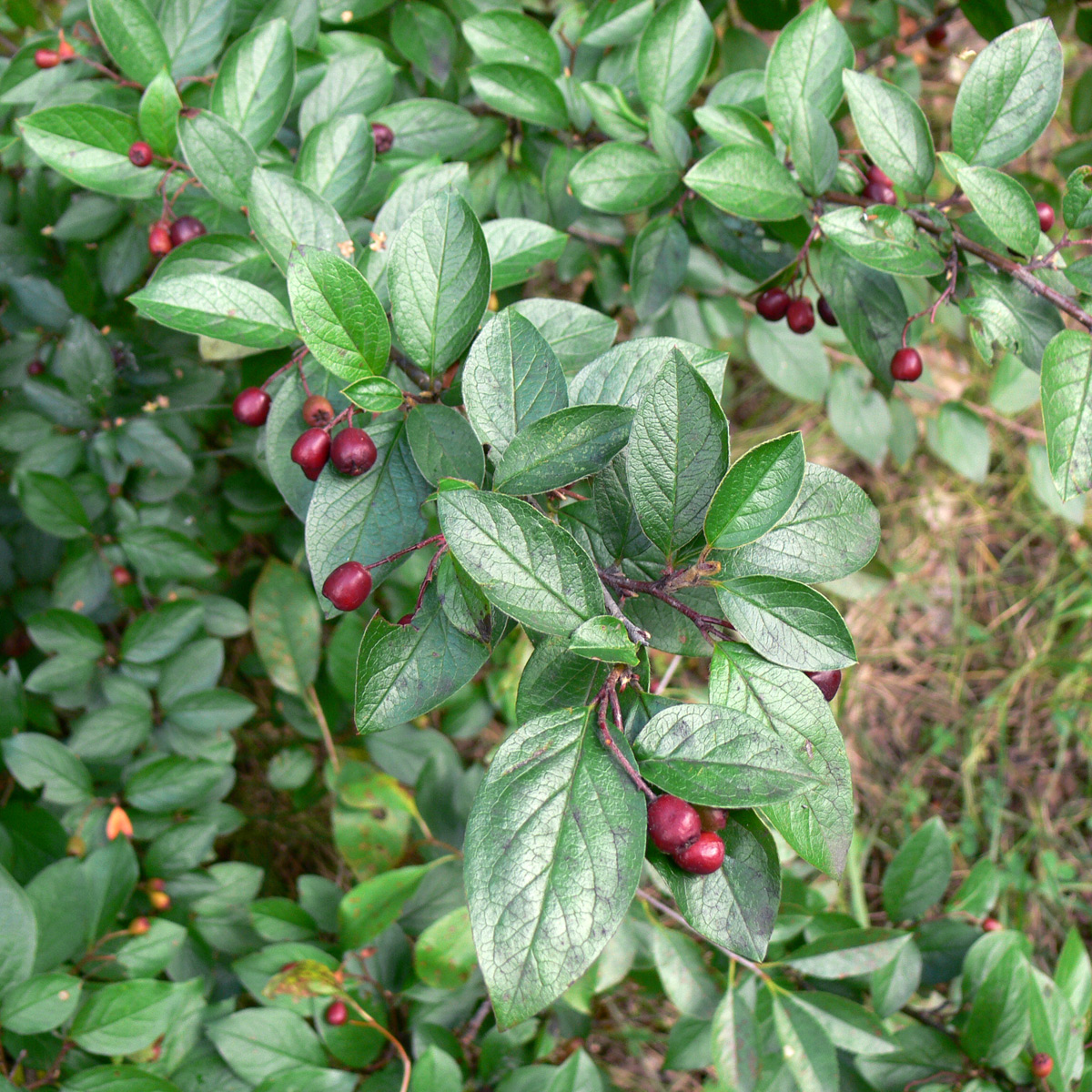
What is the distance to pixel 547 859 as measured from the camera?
62 cm

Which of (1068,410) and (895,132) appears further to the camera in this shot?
(895,132)

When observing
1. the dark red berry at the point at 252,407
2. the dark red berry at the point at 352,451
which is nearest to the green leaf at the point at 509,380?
the dark red berry at the point at 352,451

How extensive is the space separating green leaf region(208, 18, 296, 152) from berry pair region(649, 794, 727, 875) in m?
0.94

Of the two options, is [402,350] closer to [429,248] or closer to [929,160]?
[429,248]

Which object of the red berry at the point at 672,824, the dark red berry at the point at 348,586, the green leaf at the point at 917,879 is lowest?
the green leaf at the point at 917,879

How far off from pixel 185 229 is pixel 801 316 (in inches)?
32.5

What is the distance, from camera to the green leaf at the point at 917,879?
1.34 metres

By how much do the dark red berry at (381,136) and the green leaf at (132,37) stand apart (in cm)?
27

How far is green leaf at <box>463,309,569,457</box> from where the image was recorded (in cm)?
75

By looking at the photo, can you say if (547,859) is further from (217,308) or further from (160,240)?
(160,240)

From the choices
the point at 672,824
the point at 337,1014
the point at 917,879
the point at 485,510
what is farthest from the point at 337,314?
the point at 917,879

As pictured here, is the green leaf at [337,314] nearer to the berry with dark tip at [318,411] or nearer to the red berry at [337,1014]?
the berry with dark tip at [318,411]

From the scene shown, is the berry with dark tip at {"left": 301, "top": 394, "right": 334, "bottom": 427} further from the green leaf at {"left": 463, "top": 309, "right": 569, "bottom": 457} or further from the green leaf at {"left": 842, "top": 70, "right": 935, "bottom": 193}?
the green leaf at {"left": 842, "top": 70, "right": 935, "bottom": 193}

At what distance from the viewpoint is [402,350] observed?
0.85 meters
